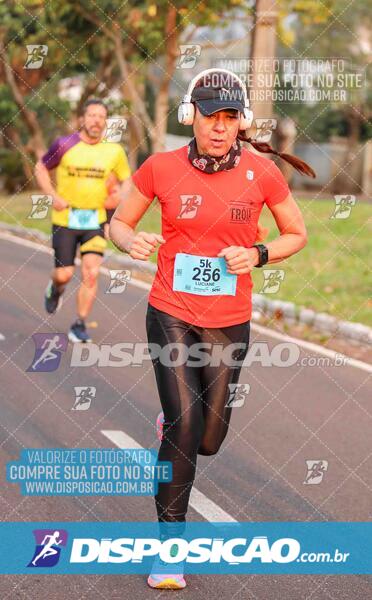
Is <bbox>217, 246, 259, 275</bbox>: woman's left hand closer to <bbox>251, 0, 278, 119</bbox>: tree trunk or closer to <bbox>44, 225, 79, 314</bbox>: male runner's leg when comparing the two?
<bbox>44, 225, 79, 314</bbox>: male runner's leg

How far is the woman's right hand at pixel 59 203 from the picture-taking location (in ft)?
31.4

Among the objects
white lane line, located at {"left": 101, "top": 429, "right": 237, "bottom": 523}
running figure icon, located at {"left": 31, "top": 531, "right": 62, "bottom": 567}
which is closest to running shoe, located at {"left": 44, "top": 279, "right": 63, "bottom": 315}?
white lane line, located at {"left": 101, "top": 429, "right": 237, "bottom": 523}

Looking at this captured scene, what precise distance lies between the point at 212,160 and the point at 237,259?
0.49m

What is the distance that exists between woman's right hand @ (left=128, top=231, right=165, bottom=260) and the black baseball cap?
1.95ft

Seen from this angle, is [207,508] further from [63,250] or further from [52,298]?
[52,298]

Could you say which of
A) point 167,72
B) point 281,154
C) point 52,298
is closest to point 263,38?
point 167,72

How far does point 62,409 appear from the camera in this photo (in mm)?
7898

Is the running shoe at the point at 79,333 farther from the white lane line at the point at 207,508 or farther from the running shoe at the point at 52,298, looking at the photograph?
the white lane line at the point at 207,508

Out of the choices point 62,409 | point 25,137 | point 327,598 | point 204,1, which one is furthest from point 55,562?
point 25,137

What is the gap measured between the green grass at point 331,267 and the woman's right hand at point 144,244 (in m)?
7.16

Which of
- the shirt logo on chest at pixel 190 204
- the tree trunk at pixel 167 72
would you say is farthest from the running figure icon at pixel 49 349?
the tree trunk at pixel 167 72

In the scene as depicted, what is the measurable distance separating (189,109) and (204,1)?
20142 millimetres

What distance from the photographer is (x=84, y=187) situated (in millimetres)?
9734

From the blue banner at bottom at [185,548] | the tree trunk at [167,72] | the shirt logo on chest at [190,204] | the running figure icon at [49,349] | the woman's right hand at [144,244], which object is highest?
the shirt logo on chest at [190,204]
